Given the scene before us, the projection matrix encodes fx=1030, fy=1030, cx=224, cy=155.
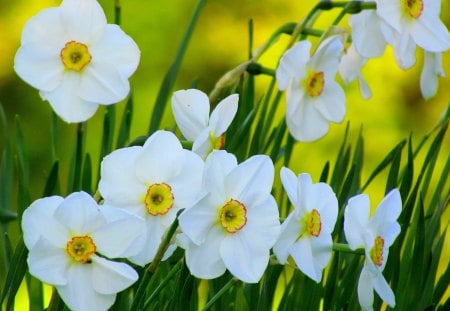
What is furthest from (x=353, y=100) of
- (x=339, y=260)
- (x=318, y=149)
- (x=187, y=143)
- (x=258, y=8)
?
(x=187, y=143)

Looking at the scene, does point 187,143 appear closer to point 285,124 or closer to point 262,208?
point 262,208

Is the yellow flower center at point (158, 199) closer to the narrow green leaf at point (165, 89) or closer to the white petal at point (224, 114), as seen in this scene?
the white petal at point (224, 114)

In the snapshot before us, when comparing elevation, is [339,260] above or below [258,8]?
above

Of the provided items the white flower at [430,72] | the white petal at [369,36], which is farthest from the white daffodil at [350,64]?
the white petal at [369,36]

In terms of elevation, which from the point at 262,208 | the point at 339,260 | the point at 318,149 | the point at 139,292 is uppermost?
the point at 262,208

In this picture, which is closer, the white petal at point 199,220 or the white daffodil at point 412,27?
the white petal at point 199,220

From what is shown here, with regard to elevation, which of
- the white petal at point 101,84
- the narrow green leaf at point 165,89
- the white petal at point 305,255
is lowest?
the narrow green leaf at point 165,89

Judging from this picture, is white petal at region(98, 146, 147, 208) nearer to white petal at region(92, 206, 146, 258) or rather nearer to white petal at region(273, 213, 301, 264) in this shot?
white petal at region(92, 206, 146, 258)
